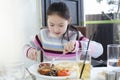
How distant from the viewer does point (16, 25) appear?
7.13 ft

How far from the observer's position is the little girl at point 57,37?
130 cm

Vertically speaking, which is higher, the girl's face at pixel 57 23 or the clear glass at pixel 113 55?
the girl's face at pixel 57 23

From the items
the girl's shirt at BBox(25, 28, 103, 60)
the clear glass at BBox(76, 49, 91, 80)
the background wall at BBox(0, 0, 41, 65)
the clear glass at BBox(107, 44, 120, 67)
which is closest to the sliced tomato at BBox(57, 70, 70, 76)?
the clear glass at BBox(76, 49, 91, 80)

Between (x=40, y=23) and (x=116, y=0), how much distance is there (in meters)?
1.04

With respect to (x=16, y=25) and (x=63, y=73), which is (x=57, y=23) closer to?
(x=63, y=73)

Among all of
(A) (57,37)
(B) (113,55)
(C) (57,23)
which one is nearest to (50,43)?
(A) (57,37)

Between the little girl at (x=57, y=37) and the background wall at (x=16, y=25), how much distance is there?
1.62 feet

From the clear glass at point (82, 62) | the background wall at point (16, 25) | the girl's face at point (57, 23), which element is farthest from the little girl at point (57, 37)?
the background wall at point (16, 25)

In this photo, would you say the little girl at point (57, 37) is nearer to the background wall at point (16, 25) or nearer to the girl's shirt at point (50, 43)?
the girl's shirt at point (50, 43)

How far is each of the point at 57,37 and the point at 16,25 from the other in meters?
0.81

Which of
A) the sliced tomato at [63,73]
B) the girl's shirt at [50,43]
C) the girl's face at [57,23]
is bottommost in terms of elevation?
the sliced tomato at [63,73]

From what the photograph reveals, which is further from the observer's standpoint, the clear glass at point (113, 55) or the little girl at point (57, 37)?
the little girl at point (57, 37)

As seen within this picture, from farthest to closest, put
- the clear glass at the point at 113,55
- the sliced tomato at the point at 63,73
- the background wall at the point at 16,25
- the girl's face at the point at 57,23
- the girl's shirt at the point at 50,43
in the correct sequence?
the background wall at the point at 16,25 < the girl's shirt at the point at 50,43 < the girl's face at the point at 57,23 < the clear glass at the point at 113,55 < the sliced tomato at the point at 63,73

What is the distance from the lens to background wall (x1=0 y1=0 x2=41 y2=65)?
2.01 metres
